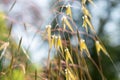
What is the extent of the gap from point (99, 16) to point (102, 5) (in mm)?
605

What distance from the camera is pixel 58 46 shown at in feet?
3.18

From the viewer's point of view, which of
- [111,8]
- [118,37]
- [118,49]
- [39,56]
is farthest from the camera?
[111,8]

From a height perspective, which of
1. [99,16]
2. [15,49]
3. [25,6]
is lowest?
[99,16]

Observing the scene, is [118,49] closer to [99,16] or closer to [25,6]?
[99,16]

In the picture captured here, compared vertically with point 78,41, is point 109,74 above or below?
below

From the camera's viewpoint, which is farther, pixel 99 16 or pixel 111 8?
pixel 111 8

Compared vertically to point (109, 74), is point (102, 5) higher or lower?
higher

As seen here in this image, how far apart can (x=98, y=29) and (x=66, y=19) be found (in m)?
6.55

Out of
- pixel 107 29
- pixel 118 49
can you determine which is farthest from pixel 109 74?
pixel 107 29

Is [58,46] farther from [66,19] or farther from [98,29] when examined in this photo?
[98,29]

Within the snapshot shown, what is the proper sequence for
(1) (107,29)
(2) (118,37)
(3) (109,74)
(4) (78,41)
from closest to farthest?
(4) (78,41)
(3) (109,74)
(2) (118,37)
(1) (107,29)

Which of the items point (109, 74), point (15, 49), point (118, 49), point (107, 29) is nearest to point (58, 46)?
point (15, 49)

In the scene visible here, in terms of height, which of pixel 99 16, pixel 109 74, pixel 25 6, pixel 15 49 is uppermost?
pixel 25 6

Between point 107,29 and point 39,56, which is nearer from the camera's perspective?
point 39,56
